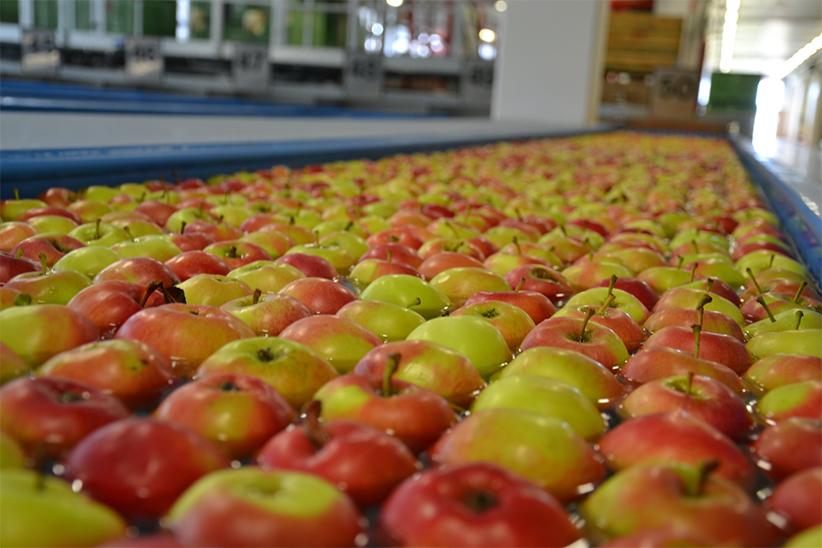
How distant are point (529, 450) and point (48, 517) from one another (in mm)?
420

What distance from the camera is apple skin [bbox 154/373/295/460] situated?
78 centimetres

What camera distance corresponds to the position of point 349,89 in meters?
13.6

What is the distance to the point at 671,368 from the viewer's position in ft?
3.45

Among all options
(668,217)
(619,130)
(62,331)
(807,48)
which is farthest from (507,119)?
(807,48)

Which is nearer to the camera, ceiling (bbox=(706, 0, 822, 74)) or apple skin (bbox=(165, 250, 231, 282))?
apple skin (bbox=(165, 250, 231, 282))

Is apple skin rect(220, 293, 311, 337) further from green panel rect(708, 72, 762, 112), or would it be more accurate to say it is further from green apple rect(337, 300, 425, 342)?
green panel rect(708, 72, 762, 112)

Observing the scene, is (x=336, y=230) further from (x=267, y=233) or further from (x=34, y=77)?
(x=34, y=77)

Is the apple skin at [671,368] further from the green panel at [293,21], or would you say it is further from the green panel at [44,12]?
the green panel at [44,12]

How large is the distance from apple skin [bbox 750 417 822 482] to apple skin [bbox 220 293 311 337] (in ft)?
2.23

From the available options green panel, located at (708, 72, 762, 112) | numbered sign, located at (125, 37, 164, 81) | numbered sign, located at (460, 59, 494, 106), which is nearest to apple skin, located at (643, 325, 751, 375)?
numbered sign, located at (460, 59, 494, 106)

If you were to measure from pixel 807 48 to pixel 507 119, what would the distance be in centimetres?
1964

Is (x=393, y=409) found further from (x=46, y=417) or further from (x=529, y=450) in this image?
(x=46, y=417)

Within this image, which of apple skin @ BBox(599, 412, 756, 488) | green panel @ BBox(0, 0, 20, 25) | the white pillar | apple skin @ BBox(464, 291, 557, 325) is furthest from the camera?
green panel @ BBox(0, 0, 20, 25)

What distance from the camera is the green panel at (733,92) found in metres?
14.0
